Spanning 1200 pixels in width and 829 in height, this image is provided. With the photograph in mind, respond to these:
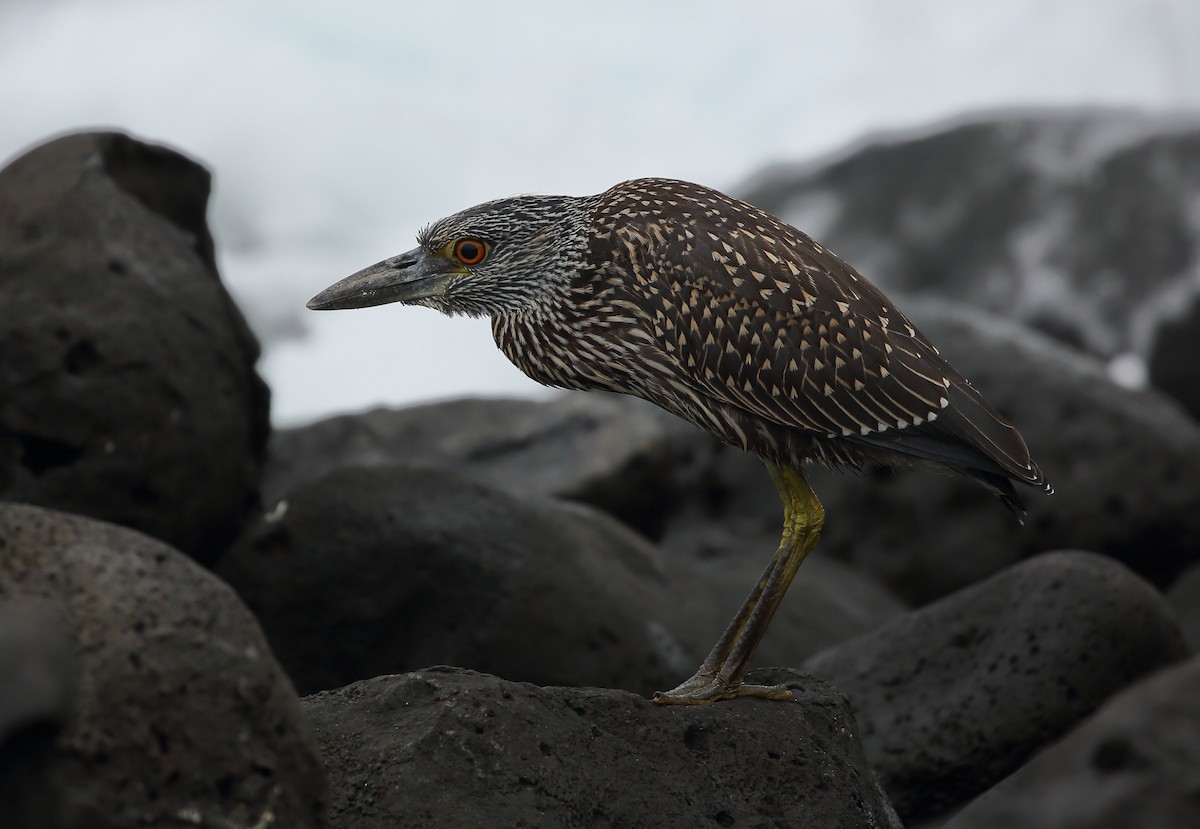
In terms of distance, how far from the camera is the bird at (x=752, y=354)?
189 inches

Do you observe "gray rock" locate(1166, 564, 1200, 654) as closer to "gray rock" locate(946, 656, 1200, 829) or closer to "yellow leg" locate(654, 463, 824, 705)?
"yellow leg" locate(654, 463, 824, 705)

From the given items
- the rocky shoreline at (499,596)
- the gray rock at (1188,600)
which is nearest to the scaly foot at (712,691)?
the rocky shoreline at (499,596)

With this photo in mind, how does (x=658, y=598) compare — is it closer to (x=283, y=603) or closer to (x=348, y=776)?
(x=283, y=603)

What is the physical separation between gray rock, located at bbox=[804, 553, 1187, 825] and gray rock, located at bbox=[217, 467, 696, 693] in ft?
3.56

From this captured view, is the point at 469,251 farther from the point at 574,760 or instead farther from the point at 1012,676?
the point at 1012,676

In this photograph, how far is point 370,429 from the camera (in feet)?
28.6

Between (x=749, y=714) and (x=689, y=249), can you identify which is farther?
(x=689, y=249)

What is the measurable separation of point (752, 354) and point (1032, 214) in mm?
10628

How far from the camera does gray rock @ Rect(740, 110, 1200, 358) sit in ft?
44.5

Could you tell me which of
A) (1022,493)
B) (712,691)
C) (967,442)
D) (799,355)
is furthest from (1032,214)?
(712,691)

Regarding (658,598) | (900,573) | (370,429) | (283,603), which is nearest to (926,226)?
(900,573)

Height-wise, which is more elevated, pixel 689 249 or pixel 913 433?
pixel 689 249

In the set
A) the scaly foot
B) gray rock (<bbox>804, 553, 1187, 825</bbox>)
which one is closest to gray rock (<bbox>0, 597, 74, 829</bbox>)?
the scaly foot

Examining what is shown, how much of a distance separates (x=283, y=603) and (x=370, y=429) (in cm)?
259
